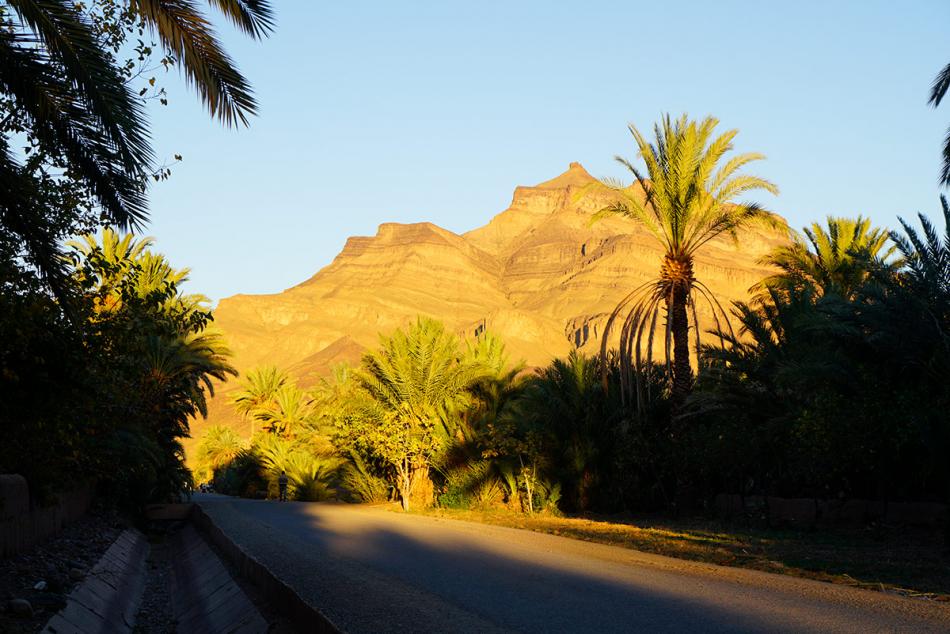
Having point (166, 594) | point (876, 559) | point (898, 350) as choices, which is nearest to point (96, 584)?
point (166, 594)

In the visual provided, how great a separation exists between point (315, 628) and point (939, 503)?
13.3 meters

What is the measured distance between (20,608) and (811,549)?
36.2 ft

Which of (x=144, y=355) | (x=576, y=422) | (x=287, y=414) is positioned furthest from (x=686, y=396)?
(x=287, y=414)

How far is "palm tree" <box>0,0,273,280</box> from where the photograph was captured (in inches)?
330

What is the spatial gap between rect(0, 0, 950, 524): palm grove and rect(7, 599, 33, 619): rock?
6.92ft

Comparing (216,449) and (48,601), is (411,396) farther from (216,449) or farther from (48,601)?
(216,449)

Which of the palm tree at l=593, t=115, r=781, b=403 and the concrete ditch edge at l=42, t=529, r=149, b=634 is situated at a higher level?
the palm tree at l=593, t=115, r=781, b=403

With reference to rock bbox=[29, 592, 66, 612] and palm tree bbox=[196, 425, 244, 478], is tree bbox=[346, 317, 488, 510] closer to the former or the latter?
rock bbox=[29, 592, 66, 612]

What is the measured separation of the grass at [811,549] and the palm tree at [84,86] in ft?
26.9

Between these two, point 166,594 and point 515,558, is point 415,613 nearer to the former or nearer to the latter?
point 515,558

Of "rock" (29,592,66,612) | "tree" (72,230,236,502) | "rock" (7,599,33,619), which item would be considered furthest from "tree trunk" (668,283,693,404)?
"rock" (7,599,33,619)

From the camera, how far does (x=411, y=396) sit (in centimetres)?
3291

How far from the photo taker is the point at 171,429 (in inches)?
1257

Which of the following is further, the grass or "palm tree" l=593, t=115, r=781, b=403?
"palm tree" l=593, t=115, r=781, b=403
